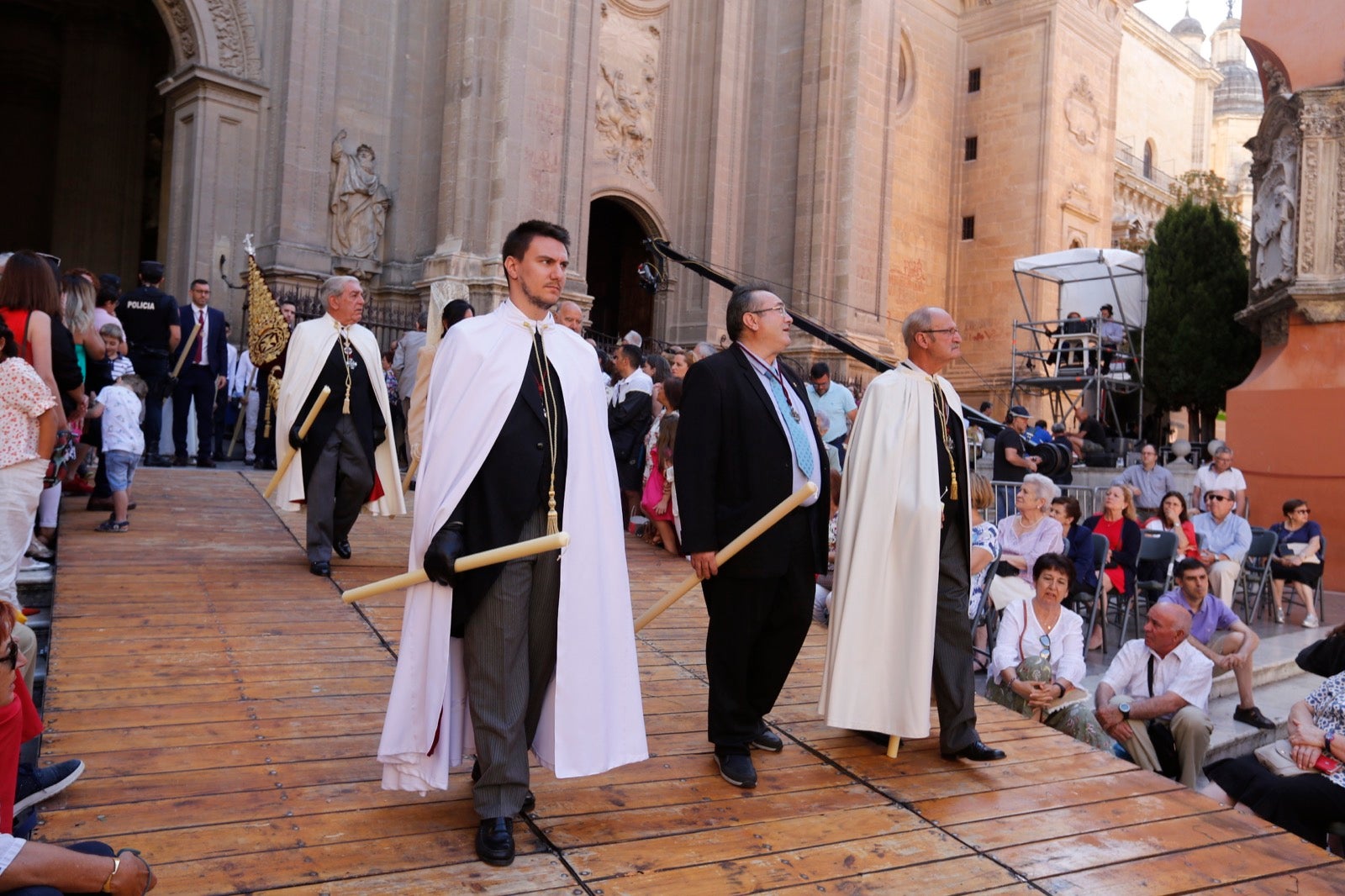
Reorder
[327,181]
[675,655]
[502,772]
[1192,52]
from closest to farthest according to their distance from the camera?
[502,772], [675,655], [327,181], [1192,52]

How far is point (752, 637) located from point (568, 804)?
3.18ft

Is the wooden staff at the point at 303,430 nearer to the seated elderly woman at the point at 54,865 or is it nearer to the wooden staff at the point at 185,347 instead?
the seated elderly woman at the point at 54,865

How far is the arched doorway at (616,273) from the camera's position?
830 inches

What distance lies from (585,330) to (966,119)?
15196mm

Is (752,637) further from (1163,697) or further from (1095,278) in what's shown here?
(1095,278)

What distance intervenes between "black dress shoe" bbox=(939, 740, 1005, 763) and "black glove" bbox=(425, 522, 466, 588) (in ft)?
7.91

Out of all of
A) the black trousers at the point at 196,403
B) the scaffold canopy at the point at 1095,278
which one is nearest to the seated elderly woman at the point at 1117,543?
the black trousers at the point at 196,403

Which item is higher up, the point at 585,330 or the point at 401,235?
the point at 401,235

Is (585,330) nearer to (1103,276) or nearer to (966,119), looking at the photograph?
(1103,276)

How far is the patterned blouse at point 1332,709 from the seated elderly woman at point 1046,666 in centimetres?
125

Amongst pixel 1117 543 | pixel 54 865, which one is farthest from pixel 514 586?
pixel 1117 543

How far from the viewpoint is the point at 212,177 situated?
14.5 m

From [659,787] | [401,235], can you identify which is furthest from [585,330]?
[659,787]

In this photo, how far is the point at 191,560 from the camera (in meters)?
6.86
